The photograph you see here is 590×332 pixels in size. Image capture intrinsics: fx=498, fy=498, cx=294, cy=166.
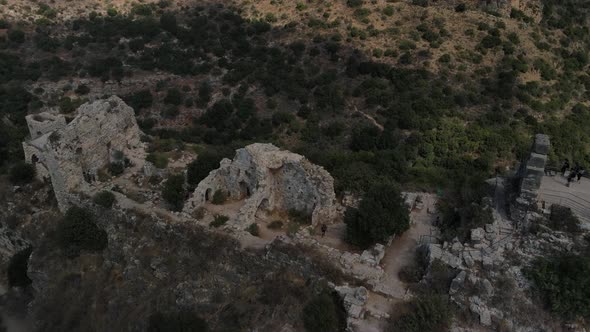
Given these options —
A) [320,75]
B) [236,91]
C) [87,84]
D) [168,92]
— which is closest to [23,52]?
[87,84]

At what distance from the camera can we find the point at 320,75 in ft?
188

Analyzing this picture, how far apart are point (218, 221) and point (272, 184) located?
3919mm

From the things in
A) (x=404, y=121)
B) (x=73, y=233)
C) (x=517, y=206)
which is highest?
(x=517, y=206)

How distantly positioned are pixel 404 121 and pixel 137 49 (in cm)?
3656

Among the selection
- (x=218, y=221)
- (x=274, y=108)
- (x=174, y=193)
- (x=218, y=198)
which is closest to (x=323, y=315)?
(x=218, y=221)

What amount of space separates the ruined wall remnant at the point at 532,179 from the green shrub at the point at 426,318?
23.2ft

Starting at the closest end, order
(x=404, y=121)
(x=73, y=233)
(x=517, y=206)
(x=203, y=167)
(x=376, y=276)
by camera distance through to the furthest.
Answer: (x=376, y=276), (x=517, y=206), (x=73, y=233), (x=203, y=167), (x=404, y=121)

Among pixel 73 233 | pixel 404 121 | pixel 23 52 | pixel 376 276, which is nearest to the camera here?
pixel 376 276

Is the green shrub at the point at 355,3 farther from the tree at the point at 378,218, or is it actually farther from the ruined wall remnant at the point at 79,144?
the tree at the point at 378,218

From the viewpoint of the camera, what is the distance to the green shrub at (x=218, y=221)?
26781mm

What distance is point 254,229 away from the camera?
27.3 metres

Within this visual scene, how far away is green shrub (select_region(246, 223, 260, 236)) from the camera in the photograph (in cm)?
2699

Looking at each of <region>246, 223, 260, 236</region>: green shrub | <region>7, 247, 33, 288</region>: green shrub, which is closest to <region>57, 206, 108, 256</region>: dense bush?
<region>7, 247, 33, 288</region>: green shrub

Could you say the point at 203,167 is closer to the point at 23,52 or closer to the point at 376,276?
the point at 376,276
